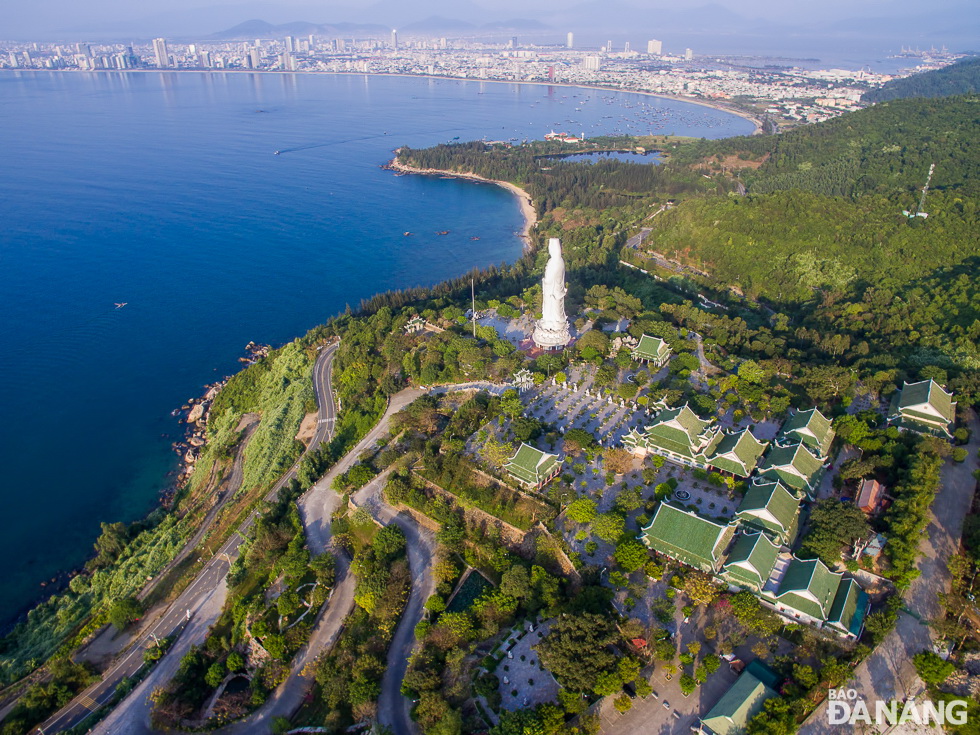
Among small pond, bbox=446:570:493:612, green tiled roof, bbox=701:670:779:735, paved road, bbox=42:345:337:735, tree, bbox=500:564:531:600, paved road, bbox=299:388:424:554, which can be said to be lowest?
A: paved road, bbox=42:345:337:735

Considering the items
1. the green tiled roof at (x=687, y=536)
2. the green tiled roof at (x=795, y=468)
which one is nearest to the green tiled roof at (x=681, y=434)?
the green tiled roof at (x=795, y=468)

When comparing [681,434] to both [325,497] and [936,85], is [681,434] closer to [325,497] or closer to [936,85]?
[325,497]

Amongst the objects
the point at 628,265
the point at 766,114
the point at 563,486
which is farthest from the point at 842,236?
the point at 766,114

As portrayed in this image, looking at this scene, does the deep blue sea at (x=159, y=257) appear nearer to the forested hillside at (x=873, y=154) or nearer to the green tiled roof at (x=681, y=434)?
the green tiled roof at (x=681, y=434)

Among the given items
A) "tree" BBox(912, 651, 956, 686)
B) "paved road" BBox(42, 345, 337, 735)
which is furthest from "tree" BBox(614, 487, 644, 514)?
"paved road" BBox(42, 345, 337, 735)

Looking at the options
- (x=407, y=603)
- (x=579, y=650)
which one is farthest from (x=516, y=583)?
(x=407, y=603)

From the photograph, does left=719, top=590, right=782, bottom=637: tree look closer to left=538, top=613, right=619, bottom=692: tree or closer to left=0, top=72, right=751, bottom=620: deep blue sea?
left=538, top=613, right=619, bottom=692: tree

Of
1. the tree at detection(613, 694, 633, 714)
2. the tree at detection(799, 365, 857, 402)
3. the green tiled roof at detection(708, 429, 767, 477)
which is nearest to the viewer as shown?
the tree at detection(613, 694, 633, 714)
